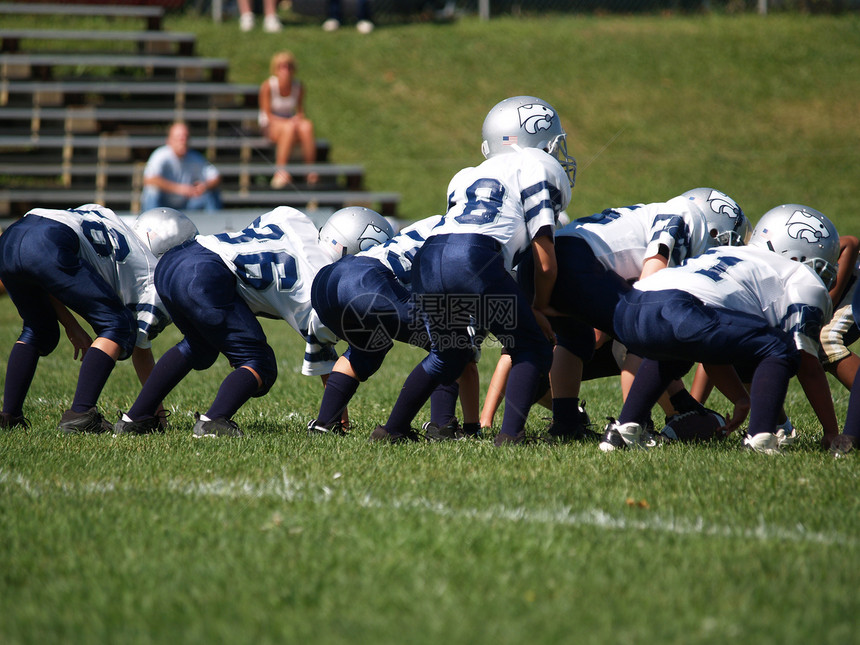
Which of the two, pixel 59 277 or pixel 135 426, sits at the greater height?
pixel 59 277

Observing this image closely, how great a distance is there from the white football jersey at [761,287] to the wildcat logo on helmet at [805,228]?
248mm

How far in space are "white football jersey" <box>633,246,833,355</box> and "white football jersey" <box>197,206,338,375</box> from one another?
1.72m

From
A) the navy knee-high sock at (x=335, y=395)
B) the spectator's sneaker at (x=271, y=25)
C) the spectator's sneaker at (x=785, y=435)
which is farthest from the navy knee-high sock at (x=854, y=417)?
the spectator's sneaker at (x=271, y=25)

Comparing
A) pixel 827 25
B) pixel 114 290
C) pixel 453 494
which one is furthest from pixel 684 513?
Answer: pixel 827 25

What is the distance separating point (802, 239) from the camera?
4590mm

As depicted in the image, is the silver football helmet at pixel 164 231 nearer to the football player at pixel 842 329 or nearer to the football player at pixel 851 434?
the football player at pixel 842 329

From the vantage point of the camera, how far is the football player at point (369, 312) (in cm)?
461

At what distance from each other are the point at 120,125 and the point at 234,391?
44.8ft

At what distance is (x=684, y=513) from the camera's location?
3223mm

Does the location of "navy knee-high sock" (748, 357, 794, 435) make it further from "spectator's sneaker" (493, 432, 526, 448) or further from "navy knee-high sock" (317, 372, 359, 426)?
"navy knee-high sock" (317, 372, 359, 426)

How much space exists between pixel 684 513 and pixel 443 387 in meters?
2.05

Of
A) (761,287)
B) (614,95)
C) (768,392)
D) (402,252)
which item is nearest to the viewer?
(768,392)

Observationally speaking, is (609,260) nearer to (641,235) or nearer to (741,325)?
(641,235)

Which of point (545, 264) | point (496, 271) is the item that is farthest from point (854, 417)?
point (496, 271)
